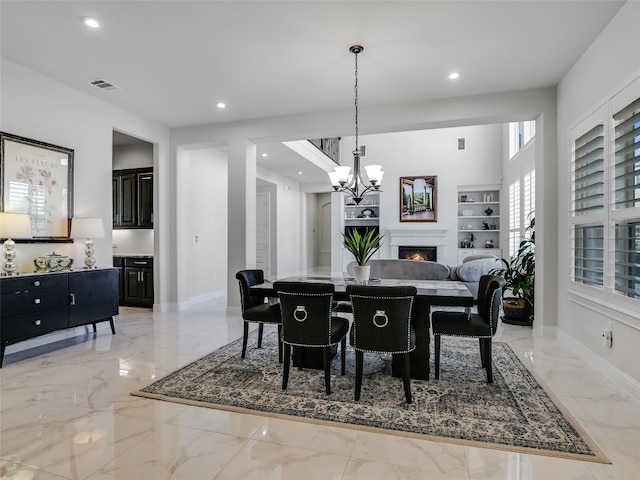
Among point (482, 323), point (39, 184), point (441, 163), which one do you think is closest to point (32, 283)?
point (39, 184)

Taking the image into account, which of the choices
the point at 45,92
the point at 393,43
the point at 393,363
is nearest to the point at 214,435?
the point at 393,363

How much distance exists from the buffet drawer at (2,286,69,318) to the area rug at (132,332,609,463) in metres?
1.61

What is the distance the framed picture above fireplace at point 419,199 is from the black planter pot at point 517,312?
189 inches

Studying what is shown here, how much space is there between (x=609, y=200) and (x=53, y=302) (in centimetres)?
514

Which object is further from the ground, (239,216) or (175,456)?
(239,216)

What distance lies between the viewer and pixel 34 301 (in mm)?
3445

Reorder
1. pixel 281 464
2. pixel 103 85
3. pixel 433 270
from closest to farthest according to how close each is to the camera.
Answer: pixel 281 464
pixel 103 85
pixel 433 270

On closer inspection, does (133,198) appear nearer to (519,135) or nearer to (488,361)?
(488,361)

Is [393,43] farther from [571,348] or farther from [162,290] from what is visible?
[162,290]

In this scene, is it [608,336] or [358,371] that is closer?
[358,371]

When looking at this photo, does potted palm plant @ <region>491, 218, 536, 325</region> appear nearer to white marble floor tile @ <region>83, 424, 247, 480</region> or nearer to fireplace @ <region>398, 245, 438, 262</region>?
white marble floor tile @ <region>83, 424, 247, 480</region>

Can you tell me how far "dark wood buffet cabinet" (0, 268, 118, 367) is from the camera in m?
3.23

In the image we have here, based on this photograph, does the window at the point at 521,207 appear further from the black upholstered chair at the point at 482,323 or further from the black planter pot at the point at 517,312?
the black upholstered chair at the point at 482,323

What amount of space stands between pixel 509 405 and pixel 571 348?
6.01ft
